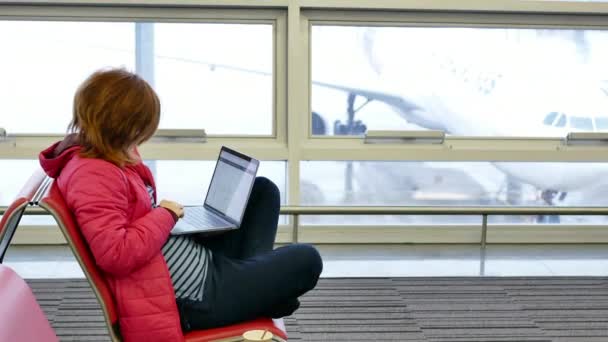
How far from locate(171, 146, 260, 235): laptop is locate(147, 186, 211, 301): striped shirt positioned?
0.04 m

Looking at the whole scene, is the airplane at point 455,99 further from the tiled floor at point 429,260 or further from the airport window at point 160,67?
the tiled floor at point 429,260

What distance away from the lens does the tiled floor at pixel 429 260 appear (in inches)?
137

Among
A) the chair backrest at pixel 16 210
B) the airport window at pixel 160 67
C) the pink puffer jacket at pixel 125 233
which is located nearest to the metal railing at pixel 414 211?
the airport window at pixel 160 67

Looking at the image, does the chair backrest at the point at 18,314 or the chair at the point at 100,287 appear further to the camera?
the chair at the point at 100,287

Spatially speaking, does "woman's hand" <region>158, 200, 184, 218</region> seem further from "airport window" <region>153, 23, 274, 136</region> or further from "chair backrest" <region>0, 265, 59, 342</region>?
"airport window" <region>153, 23, 274, 136</region>

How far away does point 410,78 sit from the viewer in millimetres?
3967

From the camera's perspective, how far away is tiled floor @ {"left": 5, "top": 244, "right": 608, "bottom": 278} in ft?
11.4

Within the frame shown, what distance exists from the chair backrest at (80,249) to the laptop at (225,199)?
0.80ft

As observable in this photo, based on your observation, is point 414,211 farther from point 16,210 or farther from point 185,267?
point 16,210

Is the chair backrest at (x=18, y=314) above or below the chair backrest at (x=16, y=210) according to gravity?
below

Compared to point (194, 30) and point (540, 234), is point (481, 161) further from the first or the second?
point (194, 30)

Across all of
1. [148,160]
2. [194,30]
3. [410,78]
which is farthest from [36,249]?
A: [410,78]

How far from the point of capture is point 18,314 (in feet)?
4.84

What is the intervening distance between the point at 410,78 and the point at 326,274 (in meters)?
1.24
